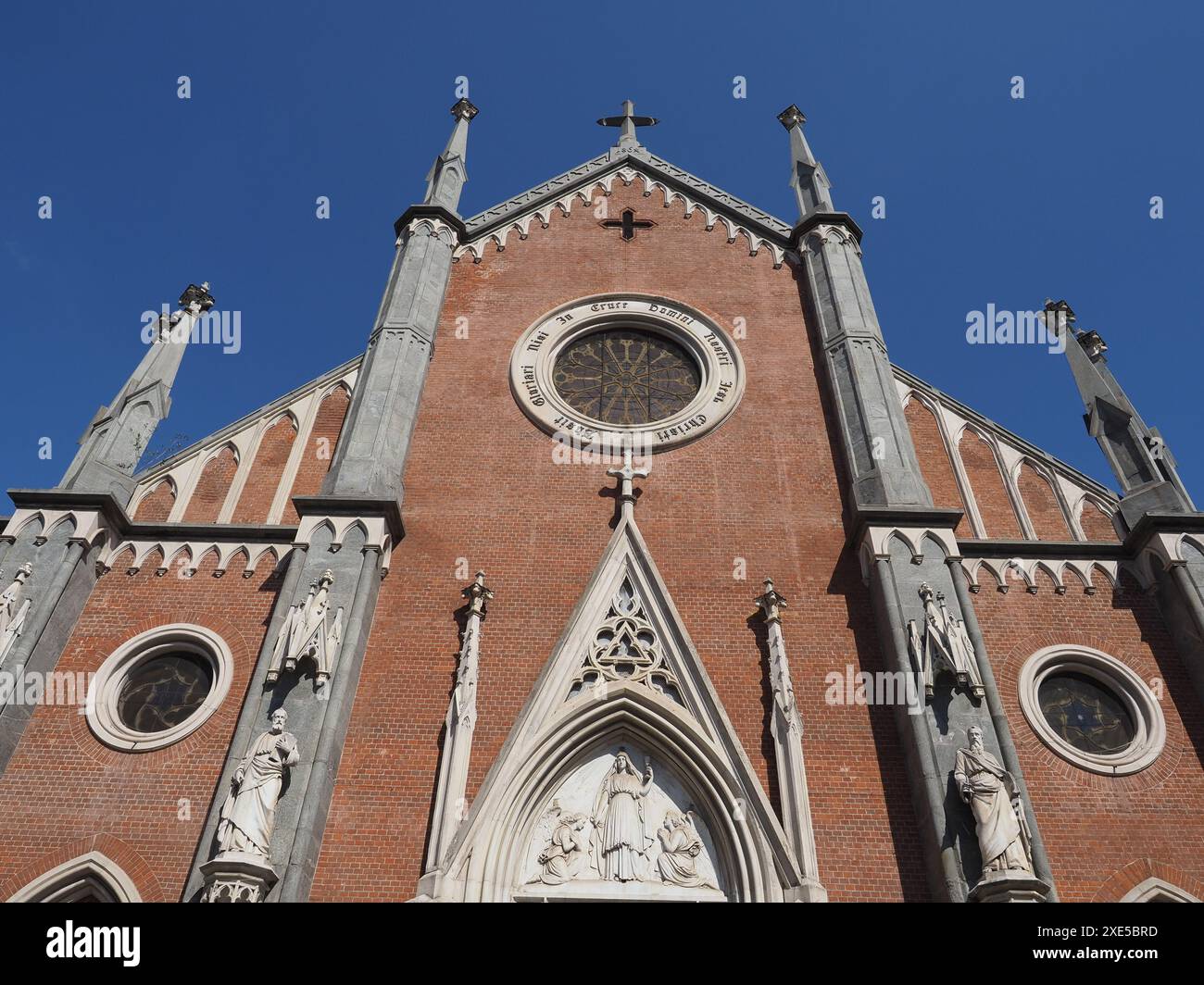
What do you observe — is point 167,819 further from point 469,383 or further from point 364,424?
point 469,383

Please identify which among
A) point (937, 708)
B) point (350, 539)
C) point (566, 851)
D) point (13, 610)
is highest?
point (350, 539)

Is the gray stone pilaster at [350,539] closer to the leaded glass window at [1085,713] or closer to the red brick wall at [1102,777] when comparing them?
the red brick wall at [1102,777]

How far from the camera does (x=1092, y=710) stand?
1130cm

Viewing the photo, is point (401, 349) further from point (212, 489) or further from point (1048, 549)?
point (1048, 549)

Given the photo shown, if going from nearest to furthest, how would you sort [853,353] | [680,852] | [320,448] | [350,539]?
[680,852] < [350,539] < [320,448] < [853,353]

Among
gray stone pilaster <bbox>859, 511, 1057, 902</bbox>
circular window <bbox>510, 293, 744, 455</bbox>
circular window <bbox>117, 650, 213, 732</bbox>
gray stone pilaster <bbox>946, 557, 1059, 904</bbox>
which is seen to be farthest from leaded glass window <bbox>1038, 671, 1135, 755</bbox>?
circular window <bbox>117, 650, 213, 732</bbox>

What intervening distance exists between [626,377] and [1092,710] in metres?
8.64

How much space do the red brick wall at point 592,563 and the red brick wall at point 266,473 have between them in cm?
206

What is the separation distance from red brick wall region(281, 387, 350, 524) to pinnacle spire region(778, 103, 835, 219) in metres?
9.47

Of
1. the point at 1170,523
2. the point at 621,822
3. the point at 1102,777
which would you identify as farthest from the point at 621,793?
the point at 1170,523

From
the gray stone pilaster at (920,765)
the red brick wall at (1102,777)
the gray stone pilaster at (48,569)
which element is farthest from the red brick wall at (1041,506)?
the gray stone pilaster at (48,569)

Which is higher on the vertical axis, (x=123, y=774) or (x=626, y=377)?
(x=626, y=377)

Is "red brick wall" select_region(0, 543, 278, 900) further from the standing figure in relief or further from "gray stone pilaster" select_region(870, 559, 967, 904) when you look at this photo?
"gray stone pilaster" select_region(870, 559, 967, 904)
